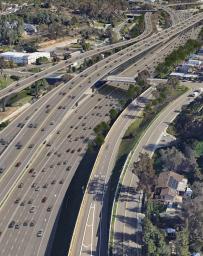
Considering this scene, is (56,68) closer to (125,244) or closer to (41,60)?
(41,60)

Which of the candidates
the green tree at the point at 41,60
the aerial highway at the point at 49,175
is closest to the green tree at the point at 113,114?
the aerial highway at the point at 49,175

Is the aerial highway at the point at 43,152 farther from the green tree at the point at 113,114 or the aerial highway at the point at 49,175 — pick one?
the green tree at the point at 113,114

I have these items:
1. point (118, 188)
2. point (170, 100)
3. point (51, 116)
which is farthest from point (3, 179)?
point (170, 100)

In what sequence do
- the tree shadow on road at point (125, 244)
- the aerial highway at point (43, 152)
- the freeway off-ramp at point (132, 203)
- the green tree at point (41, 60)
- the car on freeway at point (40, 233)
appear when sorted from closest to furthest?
the tree shadow on road at point (125, 244)
the freeway off-ramp at point (132, 203)
the car on freeway at point (40, 233)
the aerial highway at point (43, 152)
the green tree at point (41, 60)

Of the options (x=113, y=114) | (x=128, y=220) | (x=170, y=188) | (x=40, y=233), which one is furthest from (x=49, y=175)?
(x=113, y=114)

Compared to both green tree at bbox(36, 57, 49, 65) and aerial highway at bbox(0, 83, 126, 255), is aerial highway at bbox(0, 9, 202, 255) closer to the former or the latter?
aerial highway at bbox(0, 83, 126, 255)

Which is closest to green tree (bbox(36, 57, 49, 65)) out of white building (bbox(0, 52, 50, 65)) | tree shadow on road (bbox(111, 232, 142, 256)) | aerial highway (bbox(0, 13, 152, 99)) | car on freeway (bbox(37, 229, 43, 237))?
white building (bbox(0, 52, 50, 65))

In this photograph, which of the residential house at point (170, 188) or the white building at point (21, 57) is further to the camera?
the white building at point (21, 57)

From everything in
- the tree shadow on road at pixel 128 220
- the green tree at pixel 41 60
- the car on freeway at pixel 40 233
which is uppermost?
the green tree at pixel 41 60
